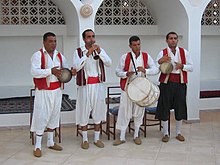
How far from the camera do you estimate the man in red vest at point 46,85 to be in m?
5.25

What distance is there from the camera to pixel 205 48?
9.20 metres

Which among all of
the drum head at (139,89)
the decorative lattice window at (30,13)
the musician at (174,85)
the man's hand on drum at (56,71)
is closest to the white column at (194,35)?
the musician at (174,85)

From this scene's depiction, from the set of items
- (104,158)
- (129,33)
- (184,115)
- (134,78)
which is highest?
(129,33)

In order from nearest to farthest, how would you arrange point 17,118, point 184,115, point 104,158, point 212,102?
point 104,158, point 184,115, point 17,118, point 212,102

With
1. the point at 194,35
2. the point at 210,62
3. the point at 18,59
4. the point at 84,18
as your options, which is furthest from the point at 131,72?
the point at 210,62

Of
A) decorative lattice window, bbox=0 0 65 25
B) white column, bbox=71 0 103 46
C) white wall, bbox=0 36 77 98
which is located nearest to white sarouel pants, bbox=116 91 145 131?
white column, bbox=71 0 103 46

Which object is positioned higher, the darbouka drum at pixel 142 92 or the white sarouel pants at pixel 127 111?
the darbouka drum at pixel 142 92

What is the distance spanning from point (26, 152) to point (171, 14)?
3.81 metres

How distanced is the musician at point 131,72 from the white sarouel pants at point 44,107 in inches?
37.2

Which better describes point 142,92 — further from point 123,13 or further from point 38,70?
point 123,13

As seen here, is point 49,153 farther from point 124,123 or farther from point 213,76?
point 213,76

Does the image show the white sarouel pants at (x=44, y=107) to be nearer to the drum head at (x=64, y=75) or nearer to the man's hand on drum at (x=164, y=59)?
the drum head at (x=64, y=75)

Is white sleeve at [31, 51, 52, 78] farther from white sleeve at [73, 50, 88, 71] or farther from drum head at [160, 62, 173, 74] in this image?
drum head at [160, 62, 173, 74]

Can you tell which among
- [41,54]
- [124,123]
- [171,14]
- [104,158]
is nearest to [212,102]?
[171,14]
